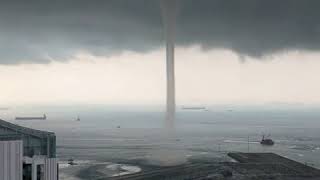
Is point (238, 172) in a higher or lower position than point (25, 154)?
lower

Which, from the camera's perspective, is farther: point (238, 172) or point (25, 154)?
point (238, 172)

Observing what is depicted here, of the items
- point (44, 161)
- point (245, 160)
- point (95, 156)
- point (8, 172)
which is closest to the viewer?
point (8, 172)

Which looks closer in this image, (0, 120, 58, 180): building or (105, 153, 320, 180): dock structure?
(0, 120, 58, 180): building

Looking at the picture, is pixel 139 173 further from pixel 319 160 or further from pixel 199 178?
pixel 319 160

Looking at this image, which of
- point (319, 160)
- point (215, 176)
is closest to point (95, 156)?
point (215, 176)

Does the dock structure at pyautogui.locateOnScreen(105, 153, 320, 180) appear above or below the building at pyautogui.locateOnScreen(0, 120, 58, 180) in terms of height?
below

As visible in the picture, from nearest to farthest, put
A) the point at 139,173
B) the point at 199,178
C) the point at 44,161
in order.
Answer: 1. the point at 44,161
2. the point at 199,178
3. the point at 139,173

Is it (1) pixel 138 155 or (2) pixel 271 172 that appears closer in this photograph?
(2) pixel 271 172

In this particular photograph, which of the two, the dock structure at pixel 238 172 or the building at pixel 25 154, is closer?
the building at pixel 25 154
